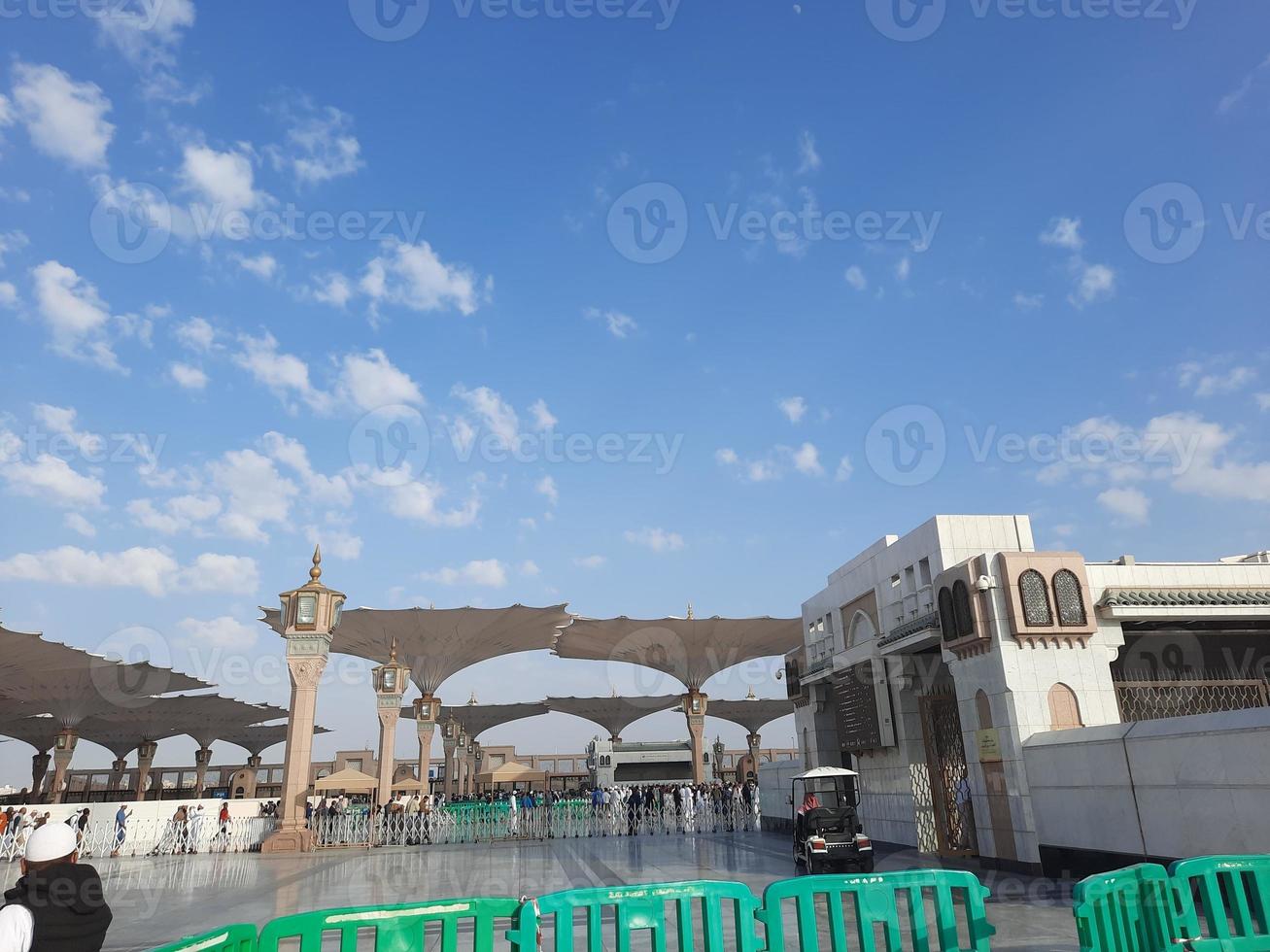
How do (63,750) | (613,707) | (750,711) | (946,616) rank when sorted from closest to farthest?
(946,616)
(63,750)
(613,707)
(750,711)

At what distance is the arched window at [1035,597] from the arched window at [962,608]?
30.9 inches

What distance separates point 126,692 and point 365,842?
2721 centimetres

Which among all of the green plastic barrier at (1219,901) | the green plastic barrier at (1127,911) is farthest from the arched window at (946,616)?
the green plastic barrier at (1127,911)

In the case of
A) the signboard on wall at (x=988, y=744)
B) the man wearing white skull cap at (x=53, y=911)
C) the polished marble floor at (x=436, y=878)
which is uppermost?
the signboard on wall at (x=988, y=744)

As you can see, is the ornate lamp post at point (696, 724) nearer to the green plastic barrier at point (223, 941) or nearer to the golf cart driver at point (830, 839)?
the golf cart driver at point (830, 839)

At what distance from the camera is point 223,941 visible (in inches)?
147

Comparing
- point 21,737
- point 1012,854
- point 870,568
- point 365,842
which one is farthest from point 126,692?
point 1012,854

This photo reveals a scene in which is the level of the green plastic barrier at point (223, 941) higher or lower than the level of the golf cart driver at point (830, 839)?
higher

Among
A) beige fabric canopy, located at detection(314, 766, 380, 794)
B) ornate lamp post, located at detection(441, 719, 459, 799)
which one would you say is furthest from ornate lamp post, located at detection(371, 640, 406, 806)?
ornate lamp post, located at detection(441, 719, 459, 799)

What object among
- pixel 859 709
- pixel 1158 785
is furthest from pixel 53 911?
pixel 859 709

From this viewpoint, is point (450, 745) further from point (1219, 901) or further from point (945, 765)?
point (1219, 901)

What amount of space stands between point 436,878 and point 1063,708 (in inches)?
402

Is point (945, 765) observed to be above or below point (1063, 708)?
below

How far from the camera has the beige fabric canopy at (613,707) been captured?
53750 mm
